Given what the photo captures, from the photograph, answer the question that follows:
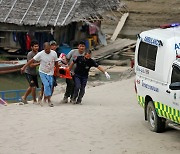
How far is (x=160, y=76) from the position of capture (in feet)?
32.7

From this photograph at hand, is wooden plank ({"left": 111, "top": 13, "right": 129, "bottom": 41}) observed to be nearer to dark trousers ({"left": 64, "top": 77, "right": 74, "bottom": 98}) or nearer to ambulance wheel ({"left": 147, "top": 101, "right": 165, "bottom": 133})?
dark trousers ({"left": 64, "top": 77, "right": 74, "bottom": 98})

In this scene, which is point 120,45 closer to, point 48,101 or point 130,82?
point 130,82

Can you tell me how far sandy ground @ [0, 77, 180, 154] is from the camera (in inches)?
367

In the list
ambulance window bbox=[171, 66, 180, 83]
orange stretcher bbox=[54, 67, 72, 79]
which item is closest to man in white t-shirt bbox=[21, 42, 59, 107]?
orange stretcher bbox=[54, 67, 72, 79]

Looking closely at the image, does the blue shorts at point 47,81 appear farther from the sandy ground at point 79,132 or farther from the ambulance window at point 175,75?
the ambulance window at point 175,75

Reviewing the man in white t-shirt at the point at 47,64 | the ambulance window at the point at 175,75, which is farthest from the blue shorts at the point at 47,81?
the ambulance window at the point at 175,75

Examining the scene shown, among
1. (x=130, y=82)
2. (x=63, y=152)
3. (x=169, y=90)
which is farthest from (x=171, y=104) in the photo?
(x=130, y=82)

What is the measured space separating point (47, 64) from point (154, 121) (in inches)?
164

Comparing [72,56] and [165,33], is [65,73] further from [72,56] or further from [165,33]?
[165,33]

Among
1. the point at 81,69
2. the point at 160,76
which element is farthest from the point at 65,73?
the point at 160,76

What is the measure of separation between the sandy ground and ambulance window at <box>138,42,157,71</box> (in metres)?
1.25

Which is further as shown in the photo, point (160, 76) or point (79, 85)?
point (79, 85)

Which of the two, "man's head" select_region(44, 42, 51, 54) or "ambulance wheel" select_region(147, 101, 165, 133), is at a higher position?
"man's head" select_region(44, 42, 51, 54)

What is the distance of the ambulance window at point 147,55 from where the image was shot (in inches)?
407
